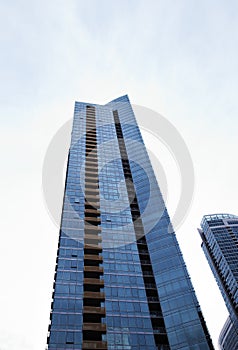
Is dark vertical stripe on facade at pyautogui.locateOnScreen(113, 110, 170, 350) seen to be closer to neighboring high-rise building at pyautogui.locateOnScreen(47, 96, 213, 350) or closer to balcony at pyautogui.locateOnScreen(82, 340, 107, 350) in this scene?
neighboring high-rise building at pyautogui.locateOnScreen(47, 96, 213, 350)

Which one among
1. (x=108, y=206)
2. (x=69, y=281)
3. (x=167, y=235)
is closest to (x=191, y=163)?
(x=167, y=235)

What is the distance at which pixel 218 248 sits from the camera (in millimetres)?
147625

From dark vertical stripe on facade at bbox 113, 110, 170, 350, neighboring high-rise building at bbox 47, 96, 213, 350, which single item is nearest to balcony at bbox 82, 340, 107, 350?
neighboring high-rise building at bbox 47, 96, 213, 350

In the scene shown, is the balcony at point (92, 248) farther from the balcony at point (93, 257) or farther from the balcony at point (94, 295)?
the balcony at point (94, 295)

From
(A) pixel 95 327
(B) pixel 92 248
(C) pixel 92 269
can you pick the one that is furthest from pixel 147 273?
(A) pixel 95 327

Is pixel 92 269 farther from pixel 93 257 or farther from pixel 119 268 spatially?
pixel 119 268

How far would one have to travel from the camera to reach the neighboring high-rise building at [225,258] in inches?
5315

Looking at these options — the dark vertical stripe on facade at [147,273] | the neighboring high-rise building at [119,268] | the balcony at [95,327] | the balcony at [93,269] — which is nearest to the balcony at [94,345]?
the neighboring high-rise building at [119,268]

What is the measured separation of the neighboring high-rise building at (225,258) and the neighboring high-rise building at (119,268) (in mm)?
88192

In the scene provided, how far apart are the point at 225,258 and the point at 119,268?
10581 cm

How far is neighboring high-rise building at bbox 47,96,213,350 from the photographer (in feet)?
132

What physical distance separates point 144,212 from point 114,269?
1511cm

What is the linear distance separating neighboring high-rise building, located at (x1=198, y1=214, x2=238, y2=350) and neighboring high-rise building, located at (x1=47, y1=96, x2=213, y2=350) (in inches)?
3472

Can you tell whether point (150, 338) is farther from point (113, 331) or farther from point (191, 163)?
point (191, 163)
